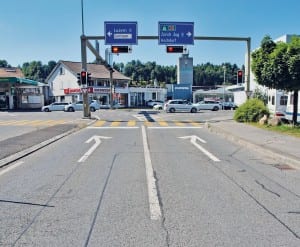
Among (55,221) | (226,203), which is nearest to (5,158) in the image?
(55,221)

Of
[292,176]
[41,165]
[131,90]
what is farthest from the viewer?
[131,90]

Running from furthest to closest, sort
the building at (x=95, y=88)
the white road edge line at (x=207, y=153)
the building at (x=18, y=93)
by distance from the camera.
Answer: the building at (x=95, y=88)
the building at (x=18, y=93)
the white road edge line at (x=207, y=153)

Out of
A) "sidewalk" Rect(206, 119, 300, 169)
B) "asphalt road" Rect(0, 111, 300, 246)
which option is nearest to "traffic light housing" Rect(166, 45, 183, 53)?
"sidewalk" Rect(206, 119, 300, 169)

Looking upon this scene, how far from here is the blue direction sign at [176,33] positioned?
86.9ft

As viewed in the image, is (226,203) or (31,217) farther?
(226,203)

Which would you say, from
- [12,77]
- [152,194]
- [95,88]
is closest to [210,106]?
[95,88]

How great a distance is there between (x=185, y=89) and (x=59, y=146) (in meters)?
63.8

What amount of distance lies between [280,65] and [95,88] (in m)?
50.0

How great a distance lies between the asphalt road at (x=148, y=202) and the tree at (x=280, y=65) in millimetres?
7850

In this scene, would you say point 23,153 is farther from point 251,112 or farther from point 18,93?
point 18,93

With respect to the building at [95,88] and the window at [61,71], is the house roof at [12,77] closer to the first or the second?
the building at [95,88]

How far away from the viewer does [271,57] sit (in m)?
16.8

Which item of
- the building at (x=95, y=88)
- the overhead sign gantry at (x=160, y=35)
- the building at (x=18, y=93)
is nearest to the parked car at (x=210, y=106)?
the building at (x=95, y=88)

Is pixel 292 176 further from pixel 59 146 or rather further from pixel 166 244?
pixel 59 146
